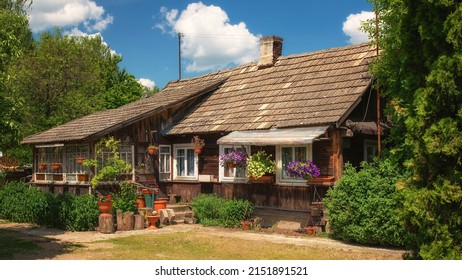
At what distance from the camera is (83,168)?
20.2 metres

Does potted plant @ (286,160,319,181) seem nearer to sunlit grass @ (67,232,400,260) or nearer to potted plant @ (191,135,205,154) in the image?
sunlit grass @ (67,232,400,260)

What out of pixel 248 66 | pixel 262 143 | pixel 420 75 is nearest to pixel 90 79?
pixel 248 66

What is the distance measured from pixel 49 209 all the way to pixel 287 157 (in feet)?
26.6

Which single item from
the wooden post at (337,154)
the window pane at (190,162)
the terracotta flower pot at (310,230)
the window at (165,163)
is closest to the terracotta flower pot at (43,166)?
the window at (165,163)

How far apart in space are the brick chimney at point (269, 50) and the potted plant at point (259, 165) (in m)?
6.13

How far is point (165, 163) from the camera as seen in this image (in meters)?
21.2

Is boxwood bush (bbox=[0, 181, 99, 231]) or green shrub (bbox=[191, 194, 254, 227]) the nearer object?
boxwood bush (bbox=[0, 181, 99, 231])

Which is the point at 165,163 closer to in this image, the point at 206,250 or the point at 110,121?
the point at 110,121

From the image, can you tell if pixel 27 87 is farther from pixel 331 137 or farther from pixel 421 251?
pixel 421 251

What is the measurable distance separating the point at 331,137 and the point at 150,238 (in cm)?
603

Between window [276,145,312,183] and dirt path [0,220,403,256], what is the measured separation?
175 centimetres

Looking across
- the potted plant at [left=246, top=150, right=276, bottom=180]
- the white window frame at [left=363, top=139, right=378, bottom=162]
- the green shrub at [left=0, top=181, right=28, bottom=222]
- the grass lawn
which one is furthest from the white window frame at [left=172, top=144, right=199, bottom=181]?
the white window frame at [left=363, top=139, right=378, bottom=162]

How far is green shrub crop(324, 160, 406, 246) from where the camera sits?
1294cm

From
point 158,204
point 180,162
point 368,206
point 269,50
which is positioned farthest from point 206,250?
point 269,50
